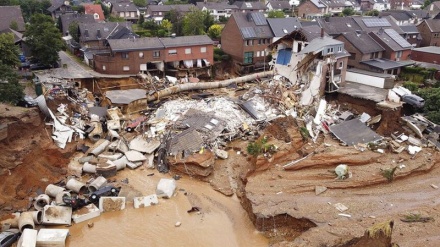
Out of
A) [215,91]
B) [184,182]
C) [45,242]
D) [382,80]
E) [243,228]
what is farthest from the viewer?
[215,91]

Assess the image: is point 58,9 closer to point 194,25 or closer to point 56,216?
point 194,25

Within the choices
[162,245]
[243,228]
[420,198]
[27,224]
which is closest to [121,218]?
[162,245]

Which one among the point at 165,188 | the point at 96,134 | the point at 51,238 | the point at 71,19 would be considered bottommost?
the point at 51,238

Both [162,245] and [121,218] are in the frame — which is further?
[121,218]

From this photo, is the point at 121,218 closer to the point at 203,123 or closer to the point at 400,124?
the point at 203,123

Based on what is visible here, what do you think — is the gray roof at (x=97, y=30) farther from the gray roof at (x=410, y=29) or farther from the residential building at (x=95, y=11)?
the gray roof at (x=410, y=29)


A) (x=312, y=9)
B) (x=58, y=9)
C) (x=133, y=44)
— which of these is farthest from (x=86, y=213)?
(x=312, y=9)

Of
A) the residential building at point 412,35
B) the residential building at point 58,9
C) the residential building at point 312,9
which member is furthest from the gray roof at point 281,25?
the residential building at point 58,9
